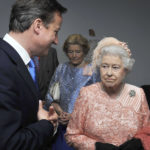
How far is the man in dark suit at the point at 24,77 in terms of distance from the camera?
87cm

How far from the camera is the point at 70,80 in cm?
232

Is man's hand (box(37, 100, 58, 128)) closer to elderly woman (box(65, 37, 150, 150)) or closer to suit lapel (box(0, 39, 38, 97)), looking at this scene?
suit lapel (box(0, 39, 38, 97))

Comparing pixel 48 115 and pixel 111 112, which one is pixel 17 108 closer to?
pixel 48 115

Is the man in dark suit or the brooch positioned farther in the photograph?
the brooch

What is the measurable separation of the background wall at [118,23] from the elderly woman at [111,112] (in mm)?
1826

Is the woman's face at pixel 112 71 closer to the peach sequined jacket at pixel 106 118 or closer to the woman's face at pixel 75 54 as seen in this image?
the peach sequined jacket at pixel 106 118

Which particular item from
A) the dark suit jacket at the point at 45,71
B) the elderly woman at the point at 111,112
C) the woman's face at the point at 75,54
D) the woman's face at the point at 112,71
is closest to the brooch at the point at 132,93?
the elderly woman at the point at 111,112

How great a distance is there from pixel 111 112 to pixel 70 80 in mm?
820

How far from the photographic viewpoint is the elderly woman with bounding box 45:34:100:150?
2.18m

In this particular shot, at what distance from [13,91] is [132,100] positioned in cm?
102

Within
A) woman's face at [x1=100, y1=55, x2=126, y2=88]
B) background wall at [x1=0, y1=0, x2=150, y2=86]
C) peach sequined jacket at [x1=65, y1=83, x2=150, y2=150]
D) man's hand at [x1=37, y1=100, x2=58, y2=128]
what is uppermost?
background wall at [x1=0, y1=0, x2=150, y2=86]

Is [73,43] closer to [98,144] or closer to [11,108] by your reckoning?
[98,144]

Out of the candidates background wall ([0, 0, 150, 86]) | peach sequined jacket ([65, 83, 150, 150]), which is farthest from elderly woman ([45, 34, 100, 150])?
background wall ([0, 0, 150, 86])

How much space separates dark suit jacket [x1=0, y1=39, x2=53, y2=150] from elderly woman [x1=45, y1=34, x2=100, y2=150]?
1144mm
